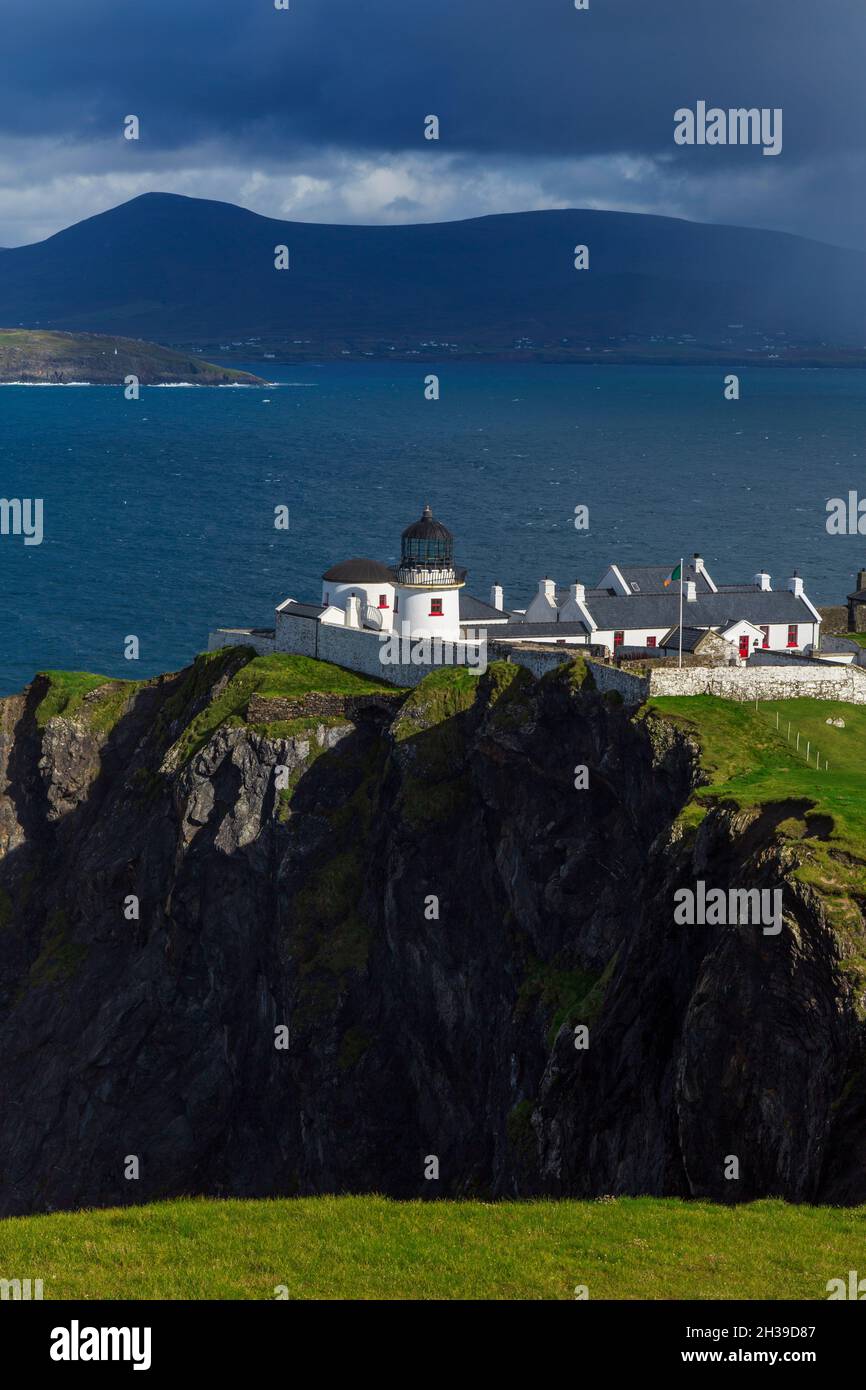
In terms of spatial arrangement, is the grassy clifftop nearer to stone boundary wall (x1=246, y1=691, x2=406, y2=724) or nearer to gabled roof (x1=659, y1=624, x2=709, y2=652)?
gabled roof (x1=659, y1=624, x2=709, y2=652)

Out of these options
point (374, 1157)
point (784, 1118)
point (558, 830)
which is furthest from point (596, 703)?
point (784, 1118)

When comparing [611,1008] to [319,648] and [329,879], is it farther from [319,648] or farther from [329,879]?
[319,648]

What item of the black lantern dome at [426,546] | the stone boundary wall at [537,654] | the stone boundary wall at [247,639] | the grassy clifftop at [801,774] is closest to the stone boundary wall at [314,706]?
the stone boundary wall at [537,654]

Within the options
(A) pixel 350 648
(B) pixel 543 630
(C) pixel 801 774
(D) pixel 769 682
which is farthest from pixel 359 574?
(C) pixel 801 774

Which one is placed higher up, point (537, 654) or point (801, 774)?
point (537, 654)

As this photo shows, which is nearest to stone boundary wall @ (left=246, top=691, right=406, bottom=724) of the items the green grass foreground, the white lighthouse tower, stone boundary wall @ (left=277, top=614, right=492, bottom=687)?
stone boundary wall @ (left=277, top=614, right=492, bottom=687)

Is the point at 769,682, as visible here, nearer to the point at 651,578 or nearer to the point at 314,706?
the point at 314,706
